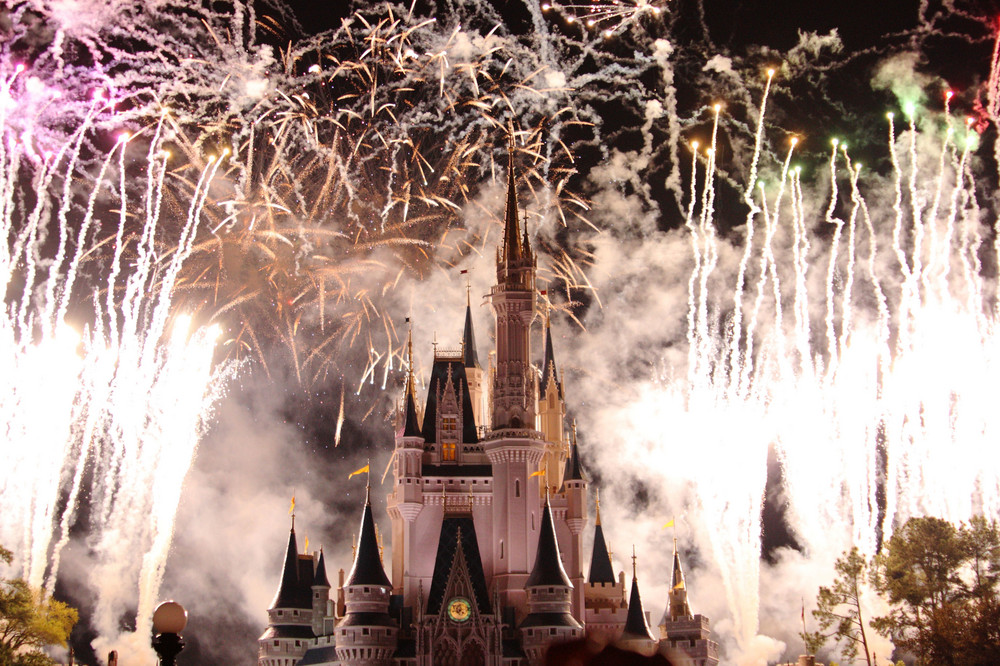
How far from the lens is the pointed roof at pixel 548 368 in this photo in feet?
317

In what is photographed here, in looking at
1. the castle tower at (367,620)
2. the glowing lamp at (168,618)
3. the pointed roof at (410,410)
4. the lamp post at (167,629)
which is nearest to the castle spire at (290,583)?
the castle tower at (367,620)

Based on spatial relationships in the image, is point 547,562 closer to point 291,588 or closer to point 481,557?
point 481,557

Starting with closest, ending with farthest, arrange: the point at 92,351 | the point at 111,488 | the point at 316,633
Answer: the point at 92,351
the point at 111,488
the point at 316,633

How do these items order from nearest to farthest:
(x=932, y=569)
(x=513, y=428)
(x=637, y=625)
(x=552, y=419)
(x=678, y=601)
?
(x=932, y=569) < (x=637, y=625) < (x=678, y=601) < (x=513, y=428) < (x=552, y=419)

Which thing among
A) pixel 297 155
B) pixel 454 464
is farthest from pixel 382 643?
pixel 297 155

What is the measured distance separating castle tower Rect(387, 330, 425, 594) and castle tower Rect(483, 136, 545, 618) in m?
4.88

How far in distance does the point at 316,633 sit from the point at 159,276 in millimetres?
26277

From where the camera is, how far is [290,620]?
86.6m

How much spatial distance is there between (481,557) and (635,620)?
35.5 ft

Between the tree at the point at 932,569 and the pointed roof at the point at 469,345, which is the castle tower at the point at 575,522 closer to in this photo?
the pointed roof at the point at 469,345

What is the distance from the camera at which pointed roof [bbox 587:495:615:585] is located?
294ft

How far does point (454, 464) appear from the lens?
288 ft

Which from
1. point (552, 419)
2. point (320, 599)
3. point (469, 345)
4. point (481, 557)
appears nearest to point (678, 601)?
point (481, 557)

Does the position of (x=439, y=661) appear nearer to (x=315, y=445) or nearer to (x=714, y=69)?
Answer: (x=315, y=445)
